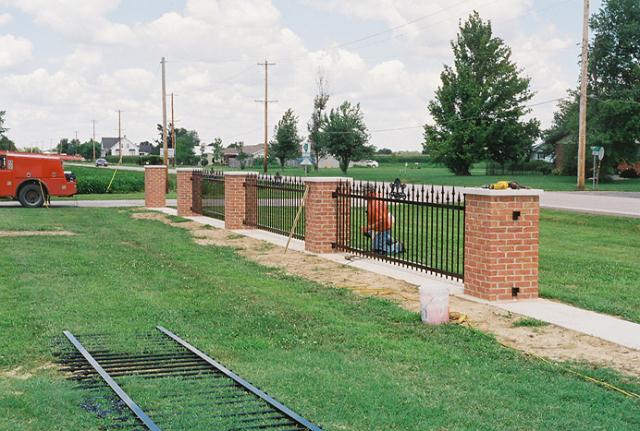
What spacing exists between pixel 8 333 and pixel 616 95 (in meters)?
52.8

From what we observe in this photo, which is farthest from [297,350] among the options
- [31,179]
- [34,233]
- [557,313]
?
[31,179]

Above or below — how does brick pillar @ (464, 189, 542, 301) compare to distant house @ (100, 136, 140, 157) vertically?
below

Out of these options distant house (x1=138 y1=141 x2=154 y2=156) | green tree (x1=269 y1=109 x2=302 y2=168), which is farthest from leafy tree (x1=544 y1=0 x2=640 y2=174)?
distant house (x1=138 y1=141 x2=154 y2=156)

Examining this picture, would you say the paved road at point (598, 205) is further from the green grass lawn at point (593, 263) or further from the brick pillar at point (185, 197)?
the brick pillar at point (185, 197)

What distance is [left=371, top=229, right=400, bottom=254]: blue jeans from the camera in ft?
46.5

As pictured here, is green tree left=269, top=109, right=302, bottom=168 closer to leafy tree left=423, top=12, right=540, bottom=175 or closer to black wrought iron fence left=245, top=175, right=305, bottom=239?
leafy tree left=423, top=12, right=540, bottom=175

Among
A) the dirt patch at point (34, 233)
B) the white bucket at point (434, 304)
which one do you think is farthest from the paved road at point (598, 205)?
the white bucket at point (434, 304)

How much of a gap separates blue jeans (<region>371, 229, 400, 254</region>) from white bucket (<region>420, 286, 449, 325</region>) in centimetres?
545

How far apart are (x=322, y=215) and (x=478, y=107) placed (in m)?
53.9

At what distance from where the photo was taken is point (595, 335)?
8102 millimetres

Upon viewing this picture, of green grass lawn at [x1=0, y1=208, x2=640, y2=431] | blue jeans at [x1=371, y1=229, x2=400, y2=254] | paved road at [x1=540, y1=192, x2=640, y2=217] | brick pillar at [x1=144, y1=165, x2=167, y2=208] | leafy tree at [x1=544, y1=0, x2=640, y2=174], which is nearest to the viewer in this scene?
green grass lawn at [x1=0, y1=208, x2=640, y2=431]

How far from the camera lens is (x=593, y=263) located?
13.4 metres

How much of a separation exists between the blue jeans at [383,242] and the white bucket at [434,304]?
17.9ft

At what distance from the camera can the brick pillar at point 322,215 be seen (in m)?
14.9
